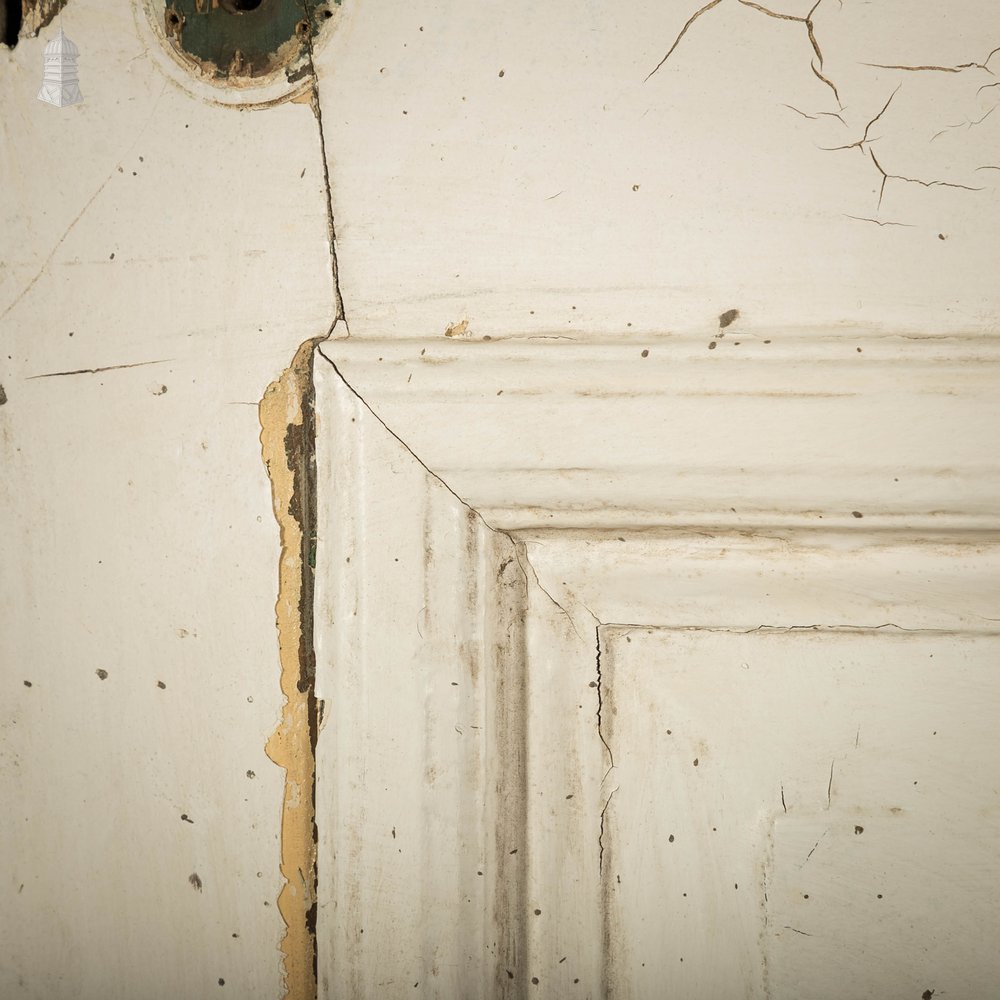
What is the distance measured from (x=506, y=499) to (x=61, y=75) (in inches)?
24.7

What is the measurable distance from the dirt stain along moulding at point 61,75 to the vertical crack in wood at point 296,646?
0.35 meters

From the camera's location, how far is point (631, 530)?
70 centimetres

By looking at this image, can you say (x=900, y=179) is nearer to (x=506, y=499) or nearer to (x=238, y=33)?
(x=506, y=499)

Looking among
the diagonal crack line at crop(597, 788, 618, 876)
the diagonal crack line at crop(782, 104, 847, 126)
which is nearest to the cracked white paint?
the diagonal crack line at crop(782, 104, 847, 126)

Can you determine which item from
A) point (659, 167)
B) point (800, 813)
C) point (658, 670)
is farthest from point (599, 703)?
point (659, 167)

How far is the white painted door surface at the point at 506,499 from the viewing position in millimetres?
665

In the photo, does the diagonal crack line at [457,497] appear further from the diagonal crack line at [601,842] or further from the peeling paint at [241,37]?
the peeling paint at [241,37]

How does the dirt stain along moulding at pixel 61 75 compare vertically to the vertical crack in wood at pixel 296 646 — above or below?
above

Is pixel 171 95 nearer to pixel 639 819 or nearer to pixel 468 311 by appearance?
pixel 468 311

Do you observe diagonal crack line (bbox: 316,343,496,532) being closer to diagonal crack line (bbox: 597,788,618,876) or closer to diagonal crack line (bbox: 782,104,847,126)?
diagonal crack line (bbox: 597,788,618,876)

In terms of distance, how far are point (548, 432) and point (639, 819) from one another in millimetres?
414

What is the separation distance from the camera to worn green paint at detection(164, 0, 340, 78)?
0.68 meters

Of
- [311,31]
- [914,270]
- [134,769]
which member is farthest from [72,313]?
[914,270]

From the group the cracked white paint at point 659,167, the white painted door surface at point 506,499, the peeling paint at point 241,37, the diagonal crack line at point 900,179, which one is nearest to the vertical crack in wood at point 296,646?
the white painted door surface at point 506,499
